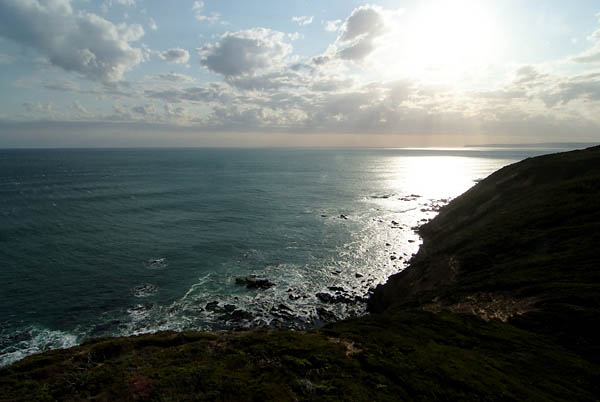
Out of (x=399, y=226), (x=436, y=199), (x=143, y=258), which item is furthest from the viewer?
(x=436, y=199)

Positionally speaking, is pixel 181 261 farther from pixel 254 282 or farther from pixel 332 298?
pixel 332 298

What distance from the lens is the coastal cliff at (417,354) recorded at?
1900 centimetres

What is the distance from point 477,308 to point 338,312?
19243 millimetres

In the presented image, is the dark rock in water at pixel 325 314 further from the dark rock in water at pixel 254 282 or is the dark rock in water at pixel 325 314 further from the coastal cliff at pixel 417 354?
the dark rock in water at pixel 254 282

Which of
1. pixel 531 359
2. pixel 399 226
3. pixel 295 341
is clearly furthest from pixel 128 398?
pixel 399 226

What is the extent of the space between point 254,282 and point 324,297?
12485 mm

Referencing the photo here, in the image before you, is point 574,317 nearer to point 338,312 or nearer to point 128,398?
point 338,312

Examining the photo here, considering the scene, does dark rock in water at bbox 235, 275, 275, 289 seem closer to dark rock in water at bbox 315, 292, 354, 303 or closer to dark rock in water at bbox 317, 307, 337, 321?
dark rock in water at bbox 315, 292, 354, 303

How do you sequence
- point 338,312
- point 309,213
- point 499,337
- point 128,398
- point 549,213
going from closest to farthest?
1. point 128,398
2. point 499,337
3. point 338,312
4. point 549,213
5. point 309,213

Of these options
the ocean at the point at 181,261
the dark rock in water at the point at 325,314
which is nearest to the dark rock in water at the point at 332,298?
the ocean at the point at 181,261

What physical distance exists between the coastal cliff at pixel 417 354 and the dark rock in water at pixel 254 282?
20.5 metres

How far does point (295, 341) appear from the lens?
86.0 feet

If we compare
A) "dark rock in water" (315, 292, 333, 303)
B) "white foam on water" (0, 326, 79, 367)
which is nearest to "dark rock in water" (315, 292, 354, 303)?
"dark rock in water" (315, 292, 333, 303)

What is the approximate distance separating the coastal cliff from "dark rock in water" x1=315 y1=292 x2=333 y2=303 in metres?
12.1
